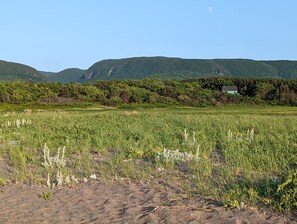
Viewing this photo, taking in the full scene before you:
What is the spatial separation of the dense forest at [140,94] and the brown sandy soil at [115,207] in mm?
63963

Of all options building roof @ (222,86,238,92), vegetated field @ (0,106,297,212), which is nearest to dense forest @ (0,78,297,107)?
building roof @ (222,86,238,92)

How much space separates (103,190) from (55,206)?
35.7 inches

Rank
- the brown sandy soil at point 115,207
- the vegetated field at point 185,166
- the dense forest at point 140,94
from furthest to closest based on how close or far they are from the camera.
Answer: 1. the dense forest at point 140,94
2. the vegetated field at point 185,166
3. the brown sandy soil at point 115,207

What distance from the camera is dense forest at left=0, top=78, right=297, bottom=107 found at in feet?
239

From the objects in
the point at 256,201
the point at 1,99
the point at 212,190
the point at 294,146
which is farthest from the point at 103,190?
the point at 1,99

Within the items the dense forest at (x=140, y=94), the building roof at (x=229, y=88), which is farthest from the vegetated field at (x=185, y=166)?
the building roof at (x=229, y=88)

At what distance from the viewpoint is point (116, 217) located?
5496 mm

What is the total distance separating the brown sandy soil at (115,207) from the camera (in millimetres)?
5277

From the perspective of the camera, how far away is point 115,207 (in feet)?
19.3

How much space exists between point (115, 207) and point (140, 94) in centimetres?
7803

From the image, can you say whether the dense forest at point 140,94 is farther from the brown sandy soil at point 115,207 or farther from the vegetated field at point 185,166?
the brown sandy soil at point 115,207

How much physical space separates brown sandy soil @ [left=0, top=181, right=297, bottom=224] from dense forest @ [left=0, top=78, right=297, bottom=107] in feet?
210

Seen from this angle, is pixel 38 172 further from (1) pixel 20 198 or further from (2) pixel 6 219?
(2) pixel 6 219

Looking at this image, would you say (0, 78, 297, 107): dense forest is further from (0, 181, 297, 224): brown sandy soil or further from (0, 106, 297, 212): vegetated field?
(0, 181, 297, 224): brown sandy soil
